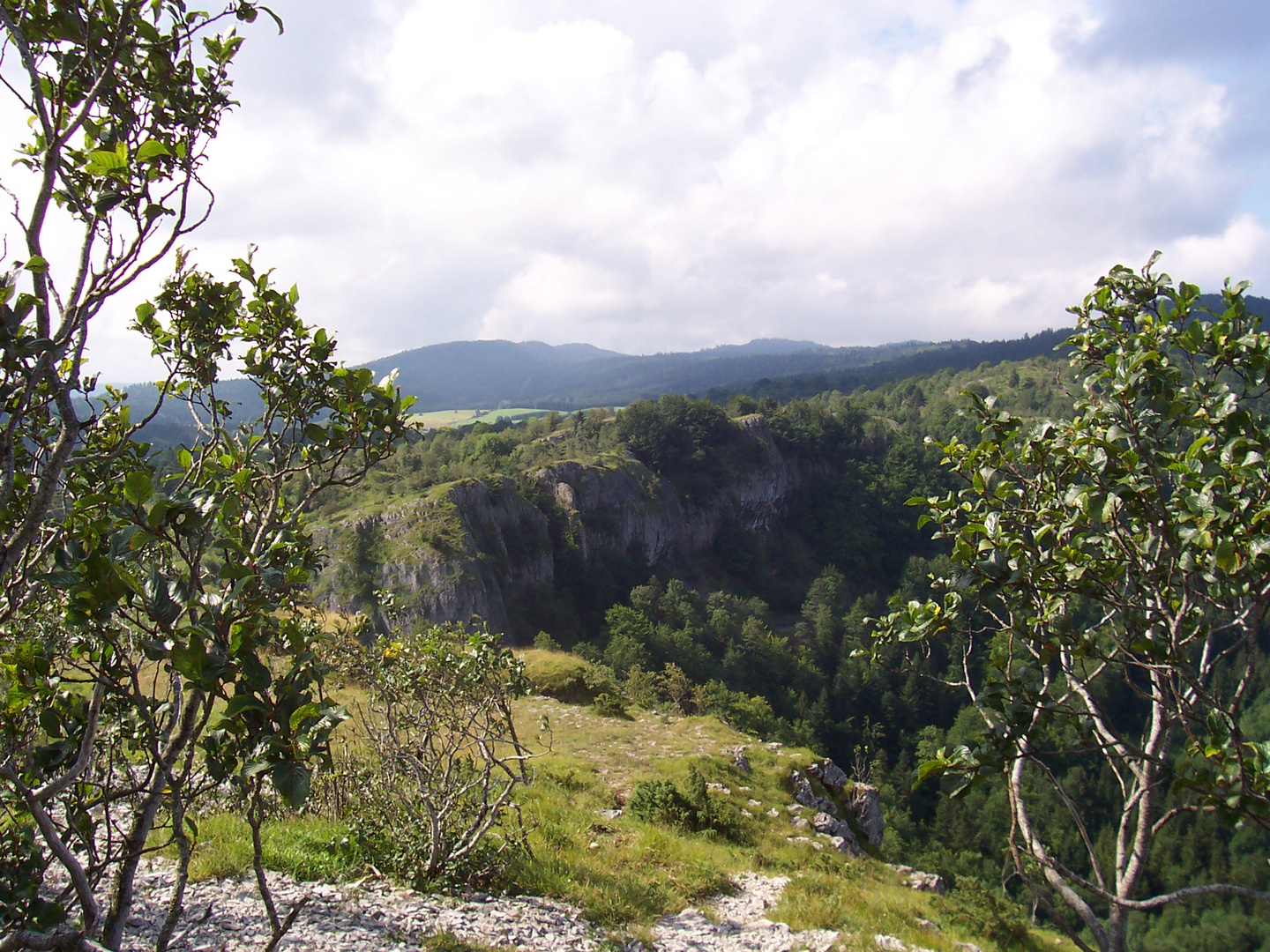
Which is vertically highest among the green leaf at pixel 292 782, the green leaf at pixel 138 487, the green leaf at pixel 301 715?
the green leaf at pixel 138 487

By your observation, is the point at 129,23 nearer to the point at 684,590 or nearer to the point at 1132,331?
the point at 1132,331

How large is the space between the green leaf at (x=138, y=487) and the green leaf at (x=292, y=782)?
840 mm

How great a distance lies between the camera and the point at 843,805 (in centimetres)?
1631

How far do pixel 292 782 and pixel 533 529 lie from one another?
165 ft

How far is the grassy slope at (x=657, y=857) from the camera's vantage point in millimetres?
6840

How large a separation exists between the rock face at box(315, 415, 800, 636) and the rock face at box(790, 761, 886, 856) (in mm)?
15615

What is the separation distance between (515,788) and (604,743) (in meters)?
6.17

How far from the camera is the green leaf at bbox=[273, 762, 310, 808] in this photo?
169 centimetres

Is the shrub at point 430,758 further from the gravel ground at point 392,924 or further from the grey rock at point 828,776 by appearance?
the grey rock at point 828,776

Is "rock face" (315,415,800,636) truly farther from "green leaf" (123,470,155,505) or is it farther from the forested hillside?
"green leaf" (123,470,155,505)

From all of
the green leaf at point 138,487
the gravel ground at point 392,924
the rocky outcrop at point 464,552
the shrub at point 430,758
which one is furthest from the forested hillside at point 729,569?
the green leaf at point 138,487

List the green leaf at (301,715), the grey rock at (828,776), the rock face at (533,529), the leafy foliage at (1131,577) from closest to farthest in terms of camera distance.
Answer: the green leaf at (301,715)
the leafy foliage at (1131,577)
the grey rock at (828,776)
the rock face at (533,529)

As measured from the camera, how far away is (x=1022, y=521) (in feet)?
11.6

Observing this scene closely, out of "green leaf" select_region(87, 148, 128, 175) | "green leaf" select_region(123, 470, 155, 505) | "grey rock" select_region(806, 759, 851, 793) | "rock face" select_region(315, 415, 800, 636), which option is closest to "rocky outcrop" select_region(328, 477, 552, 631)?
"rock face" select_region(315, 415, 800, 636)
